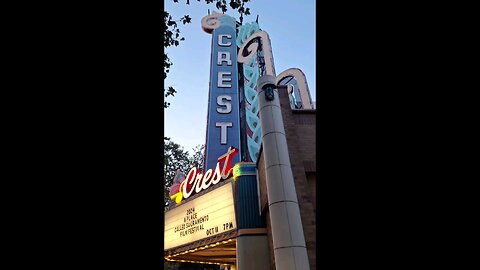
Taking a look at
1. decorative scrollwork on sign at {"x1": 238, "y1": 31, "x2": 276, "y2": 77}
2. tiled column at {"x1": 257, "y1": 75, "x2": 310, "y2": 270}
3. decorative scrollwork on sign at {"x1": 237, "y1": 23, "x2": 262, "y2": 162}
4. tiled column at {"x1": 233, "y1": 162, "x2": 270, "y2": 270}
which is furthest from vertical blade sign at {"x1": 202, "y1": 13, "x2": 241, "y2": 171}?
tiled column at {"x1": 257, "y1": 75, "x2": 310, "y2": 270}

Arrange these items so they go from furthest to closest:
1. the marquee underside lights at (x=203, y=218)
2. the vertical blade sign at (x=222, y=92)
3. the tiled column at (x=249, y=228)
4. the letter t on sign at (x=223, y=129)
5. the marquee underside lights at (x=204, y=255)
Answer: the letter t on sign at (x=223, y=129) < the vertical blade sign at (x=222, y=92) < the marquee underside lights at (x=204, y=255) < the marquee underside lights at (x=203, y=218) < the tiled column at (x=249, y=228)

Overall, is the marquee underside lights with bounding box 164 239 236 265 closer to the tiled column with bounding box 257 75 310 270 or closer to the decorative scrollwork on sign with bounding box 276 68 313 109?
the tiled column with bounding box 257 75 310 270

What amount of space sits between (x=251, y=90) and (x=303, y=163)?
17372mm

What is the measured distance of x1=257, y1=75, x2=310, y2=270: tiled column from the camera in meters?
11.8

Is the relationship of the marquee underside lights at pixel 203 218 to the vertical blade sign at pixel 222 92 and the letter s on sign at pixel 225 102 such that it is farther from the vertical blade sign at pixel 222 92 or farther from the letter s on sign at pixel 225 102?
the letter s on sign at pixel 225 102

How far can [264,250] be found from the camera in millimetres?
16891

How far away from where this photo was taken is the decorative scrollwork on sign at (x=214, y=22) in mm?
35438

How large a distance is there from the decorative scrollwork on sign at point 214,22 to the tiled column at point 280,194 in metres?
21.8

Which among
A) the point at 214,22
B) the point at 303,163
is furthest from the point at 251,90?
the point at 303,163

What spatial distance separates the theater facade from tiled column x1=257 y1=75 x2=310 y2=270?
3 centimetres

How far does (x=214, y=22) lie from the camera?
3559 cm

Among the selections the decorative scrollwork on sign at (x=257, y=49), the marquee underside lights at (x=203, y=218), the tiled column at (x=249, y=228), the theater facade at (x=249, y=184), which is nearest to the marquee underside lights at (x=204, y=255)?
the theater facade at (x=249, y=184)

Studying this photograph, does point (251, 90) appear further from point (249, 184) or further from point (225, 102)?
point (249, 184)
